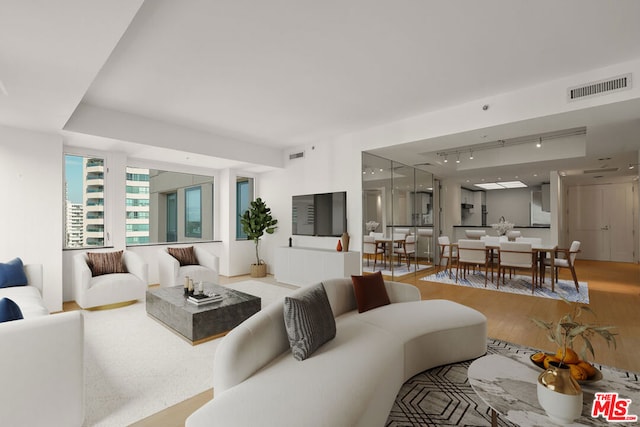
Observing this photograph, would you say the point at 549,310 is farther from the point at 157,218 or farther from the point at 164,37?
the point at 157,218

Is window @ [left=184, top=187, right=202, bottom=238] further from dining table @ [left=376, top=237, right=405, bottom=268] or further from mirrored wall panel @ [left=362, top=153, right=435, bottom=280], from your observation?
dining table @ [left=376, top=237, right=405, bottom=268]

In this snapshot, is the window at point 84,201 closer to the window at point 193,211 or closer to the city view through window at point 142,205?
the city view through window at point 142,205

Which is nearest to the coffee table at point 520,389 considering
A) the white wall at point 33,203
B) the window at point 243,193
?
the white wall at point 33,203

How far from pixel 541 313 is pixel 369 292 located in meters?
2.90

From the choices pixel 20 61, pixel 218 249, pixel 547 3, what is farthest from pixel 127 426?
pixel 218 249

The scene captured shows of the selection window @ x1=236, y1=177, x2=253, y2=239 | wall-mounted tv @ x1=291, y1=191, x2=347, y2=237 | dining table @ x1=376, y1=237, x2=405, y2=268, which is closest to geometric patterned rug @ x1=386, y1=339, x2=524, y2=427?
dining table @ x1=376, y1=237, x2=405, y2=268

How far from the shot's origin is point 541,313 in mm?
4199

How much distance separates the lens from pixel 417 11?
7.89 feet

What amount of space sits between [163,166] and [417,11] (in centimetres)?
577

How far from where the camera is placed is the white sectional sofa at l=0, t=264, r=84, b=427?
1.68 meters

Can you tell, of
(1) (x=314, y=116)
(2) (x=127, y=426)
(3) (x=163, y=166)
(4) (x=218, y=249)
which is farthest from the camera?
(4) (x=218, y=249)

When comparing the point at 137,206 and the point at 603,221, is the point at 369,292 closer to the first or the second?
the point at 137,206

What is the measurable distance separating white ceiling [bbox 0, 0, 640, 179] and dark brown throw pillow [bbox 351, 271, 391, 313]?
2.27m

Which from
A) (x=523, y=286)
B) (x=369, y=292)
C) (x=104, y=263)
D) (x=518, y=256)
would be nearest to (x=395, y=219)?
(x=518, y=256)
